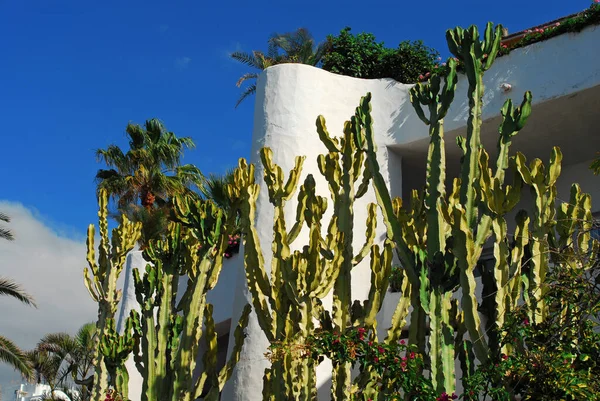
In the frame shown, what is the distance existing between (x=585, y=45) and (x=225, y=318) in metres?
8.39

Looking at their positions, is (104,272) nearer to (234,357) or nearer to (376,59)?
(234,357)

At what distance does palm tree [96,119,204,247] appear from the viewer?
1977 centimetres

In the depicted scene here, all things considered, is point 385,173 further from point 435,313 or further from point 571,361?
point 571,361

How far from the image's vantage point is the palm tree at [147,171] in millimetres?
19766

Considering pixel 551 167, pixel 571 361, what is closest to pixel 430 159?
pixel 551 167

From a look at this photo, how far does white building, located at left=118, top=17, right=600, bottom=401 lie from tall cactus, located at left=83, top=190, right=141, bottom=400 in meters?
2.07

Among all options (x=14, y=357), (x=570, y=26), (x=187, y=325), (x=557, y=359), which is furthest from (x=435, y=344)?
(x=14, y=357)

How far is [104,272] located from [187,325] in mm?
3874

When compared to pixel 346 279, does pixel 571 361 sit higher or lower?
lower

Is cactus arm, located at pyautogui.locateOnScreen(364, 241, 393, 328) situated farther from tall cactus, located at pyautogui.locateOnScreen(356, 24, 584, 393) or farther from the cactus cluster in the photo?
the cactus cluster

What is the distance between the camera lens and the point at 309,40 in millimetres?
16484

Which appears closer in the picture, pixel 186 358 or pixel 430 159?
pixel 430 159

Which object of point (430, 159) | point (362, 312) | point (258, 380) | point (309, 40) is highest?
point (309, 40)

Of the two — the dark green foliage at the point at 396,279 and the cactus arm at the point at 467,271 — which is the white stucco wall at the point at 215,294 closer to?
the dark green foliage at the point at 396,279
